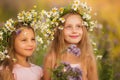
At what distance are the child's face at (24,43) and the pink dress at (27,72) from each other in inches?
7.0

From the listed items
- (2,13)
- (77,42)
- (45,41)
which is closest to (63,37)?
(77,42)

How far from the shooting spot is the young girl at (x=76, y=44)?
7125 mm

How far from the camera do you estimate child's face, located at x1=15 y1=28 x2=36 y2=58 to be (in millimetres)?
6914

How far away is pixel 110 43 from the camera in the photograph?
10016 mm

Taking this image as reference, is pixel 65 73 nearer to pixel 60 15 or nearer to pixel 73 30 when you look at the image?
pixel 73 30

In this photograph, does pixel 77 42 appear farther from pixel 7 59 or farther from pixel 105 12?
pixel 105 12

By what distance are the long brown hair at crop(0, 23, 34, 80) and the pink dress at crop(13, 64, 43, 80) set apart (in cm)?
7

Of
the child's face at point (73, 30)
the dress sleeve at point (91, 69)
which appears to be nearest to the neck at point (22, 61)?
the child's face at point (73, 30)

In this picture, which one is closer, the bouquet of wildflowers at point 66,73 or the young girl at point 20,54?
the bouquet of wildflowers at point 66,73

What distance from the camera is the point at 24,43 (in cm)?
692

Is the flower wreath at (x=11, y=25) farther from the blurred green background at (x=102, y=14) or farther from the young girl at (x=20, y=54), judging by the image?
the blurred green background at (x=102, y=14)

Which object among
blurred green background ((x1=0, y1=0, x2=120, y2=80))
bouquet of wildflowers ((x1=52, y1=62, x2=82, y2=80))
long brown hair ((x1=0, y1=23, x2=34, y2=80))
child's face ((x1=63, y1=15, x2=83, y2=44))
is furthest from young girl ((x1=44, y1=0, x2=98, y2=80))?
blurred green background ((x1=0, y1=0, x2=120, y2=80))

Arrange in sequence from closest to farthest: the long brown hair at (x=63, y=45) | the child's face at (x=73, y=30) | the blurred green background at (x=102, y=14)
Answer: the child's face at (x=73, y=30) → the long brown hair at (x=63, y=45) → the blurred green background at (x=102, y=14)

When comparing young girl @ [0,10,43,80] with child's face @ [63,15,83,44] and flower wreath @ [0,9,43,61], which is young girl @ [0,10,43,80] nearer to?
flower wreath @ [0,9,43,61]
